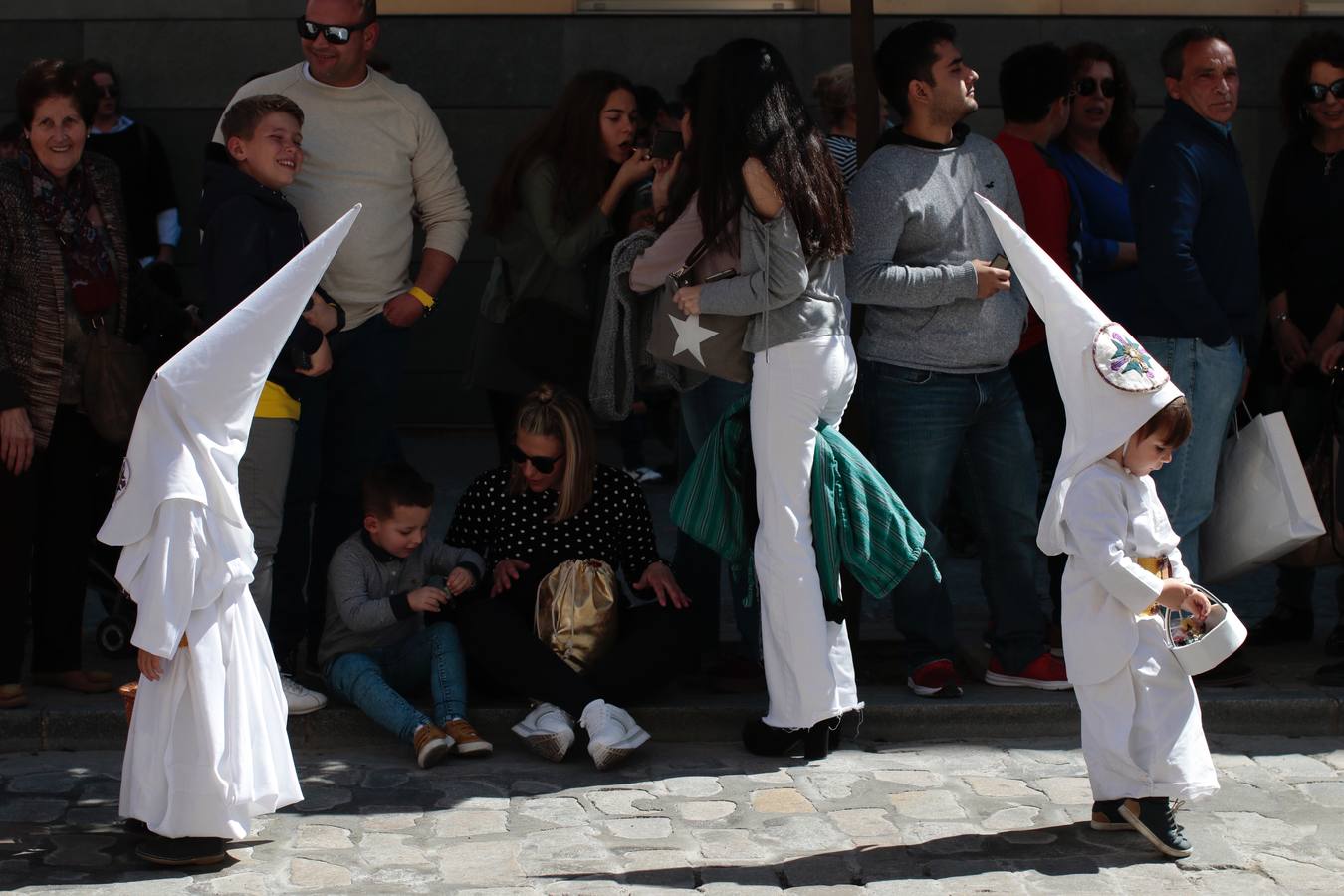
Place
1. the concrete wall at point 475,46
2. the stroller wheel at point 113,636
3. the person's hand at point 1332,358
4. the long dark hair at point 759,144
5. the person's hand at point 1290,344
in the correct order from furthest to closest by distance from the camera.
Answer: the concrete wall at point 475,46 → the person's hand at point 1290,344 → the person's hand at point 1332,358 → the stroller wheel at point 113,636 → the long dark hair at point 759,144

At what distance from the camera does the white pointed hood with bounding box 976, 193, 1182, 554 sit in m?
4.91

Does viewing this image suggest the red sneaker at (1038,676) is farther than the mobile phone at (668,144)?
Yes

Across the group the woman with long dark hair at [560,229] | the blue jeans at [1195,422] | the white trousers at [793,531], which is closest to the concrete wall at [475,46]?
the woman with long dark hair at [560,229]

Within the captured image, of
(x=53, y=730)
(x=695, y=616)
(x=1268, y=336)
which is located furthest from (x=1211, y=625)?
(x=53, y=730)

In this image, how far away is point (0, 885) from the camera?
4.72 meters

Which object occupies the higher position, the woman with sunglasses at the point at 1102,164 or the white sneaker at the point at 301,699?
the woman with sunglasses at the point at 1102,164

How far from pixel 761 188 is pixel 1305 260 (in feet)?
7.83

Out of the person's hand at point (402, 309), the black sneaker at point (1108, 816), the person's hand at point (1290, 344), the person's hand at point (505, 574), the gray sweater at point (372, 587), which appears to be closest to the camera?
the black sneaker at point (1108, 816)

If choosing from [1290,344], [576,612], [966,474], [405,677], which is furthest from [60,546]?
[1290,344]

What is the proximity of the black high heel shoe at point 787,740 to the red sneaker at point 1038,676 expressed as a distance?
818 millimetres

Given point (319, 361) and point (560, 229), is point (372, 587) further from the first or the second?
point (560, 229)

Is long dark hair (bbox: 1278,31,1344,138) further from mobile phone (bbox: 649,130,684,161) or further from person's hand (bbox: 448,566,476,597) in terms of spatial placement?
person's hand (bbox: 448,566,476,597)

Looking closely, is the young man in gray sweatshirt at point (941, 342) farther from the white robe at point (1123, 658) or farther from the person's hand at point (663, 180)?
the white robe at point (1123, 658)

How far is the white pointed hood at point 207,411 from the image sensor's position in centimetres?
480
